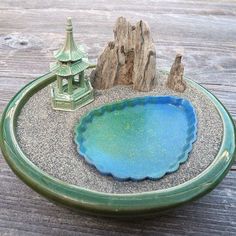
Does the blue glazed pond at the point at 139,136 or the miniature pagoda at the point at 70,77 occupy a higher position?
the miniature pagoda at the point at 70,77

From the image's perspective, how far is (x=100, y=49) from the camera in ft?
5.27

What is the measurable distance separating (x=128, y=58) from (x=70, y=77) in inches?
8.3

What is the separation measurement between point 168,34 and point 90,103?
2.50 ft

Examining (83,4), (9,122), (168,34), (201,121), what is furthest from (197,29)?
(9,122)

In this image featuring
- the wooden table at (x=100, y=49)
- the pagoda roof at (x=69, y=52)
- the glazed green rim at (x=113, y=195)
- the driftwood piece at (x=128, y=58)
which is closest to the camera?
the glazed green rim at (x=113, y=195)

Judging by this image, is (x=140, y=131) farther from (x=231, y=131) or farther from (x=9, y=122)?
(x=9, y=122)

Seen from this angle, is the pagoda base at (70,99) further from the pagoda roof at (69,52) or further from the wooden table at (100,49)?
the wooden table at (100,49)

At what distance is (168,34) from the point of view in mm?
1711

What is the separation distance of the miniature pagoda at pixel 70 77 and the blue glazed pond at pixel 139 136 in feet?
0.20

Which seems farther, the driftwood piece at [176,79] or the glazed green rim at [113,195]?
the driftwood piece at [176,79]

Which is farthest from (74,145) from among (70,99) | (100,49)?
(100,49)

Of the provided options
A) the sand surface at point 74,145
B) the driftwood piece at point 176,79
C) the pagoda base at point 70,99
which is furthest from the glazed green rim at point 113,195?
the driftwood piece at point 176,79

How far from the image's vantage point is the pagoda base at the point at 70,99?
3.44 ft

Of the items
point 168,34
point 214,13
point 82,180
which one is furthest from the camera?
point 214,13
